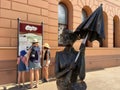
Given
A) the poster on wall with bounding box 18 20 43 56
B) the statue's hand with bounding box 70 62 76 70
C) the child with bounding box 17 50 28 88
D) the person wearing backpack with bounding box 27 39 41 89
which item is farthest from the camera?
the poster on wall with bounding box 18 20 43 56

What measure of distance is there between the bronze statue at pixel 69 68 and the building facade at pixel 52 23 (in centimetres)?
607

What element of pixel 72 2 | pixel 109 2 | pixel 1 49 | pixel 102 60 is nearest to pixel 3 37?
pixel 1 49

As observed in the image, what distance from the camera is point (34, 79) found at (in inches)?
405

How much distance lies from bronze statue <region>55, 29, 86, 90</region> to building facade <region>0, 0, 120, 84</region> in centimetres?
607

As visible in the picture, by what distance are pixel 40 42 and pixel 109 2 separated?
9038mm

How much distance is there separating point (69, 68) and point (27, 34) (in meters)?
6.80

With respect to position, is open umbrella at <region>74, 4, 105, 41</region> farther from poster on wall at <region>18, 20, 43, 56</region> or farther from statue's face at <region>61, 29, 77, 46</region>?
poster on wall at <region>18, 20, 43, 56</region>

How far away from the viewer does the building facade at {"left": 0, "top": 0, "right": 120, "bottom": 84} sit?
941cm

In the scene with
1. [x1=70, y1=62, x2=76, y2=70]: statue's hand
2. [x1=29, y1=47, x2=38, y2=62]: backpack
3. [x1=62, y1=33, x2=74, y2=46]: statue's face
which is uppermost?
[x1=62, y1=33, x2=74, y2=46]: statue's face

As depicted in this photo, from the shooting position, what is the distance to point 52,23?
39.5ft

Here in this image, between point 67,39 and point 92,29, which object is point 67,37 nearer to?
point 67,39

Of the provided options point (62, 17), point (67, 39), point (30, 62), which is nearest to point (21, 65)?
point (30, 62)

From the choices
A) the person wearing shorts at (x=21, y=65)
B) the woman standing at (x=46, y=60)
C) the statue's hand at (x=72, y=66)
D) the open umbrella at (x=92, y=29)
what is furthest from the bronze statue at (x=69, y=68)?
the woman standing at (x=46, y=60)

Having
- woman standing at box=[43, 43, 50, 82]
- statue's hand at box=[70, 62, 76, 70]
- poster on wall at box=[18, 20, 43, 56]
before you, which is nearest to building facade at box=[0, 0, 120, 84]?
poster on wall at box=[18, 20, 43, 56]
